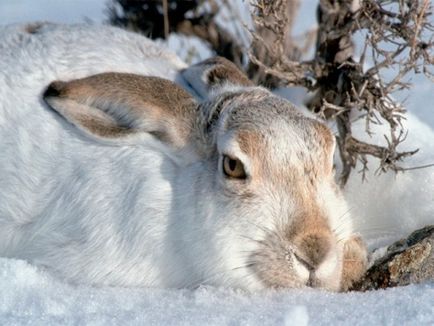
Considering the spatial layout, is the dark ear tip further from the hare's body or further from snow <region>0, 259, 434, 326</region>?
snow <region>0, 259, 434, 326</region>

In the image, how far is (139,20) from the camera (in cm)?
633

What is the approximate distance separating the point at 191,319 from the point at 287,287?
0.50 meters

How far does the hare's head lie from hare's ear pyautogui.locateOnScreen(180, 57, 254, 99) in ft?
1.02

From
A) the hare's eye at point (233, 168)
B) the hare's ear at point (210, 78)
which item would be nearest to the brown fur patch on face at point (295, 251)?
the hare's eye at point (233, 168)

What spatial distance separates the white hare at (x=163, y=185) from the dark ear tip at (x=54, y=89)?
0.01m

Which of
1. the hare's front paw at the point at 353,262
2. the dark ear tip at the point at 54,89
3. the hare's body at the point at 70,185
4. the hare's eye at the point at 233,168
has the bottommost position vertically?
A: the hare's front paw at the point at 353,262

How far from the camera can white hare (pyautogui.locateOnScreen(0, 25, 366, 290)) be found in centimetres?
355

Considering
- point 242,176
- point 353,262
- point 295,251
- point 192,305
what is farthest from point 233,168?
point 353,262

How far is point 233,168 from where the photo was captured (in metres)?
3.68

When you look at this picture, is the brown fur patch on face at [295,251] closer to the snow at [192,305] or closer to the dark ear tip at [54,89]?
the snow at [192,305]

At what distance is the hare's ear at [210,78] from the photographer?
439cm

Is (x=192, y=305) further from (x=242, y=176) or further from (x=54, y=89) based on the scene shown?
(x=54, y=89)

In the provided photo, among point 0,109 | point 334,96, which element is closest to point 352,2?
point 334,96

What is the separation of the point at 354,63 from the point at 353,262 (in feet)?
4.66
